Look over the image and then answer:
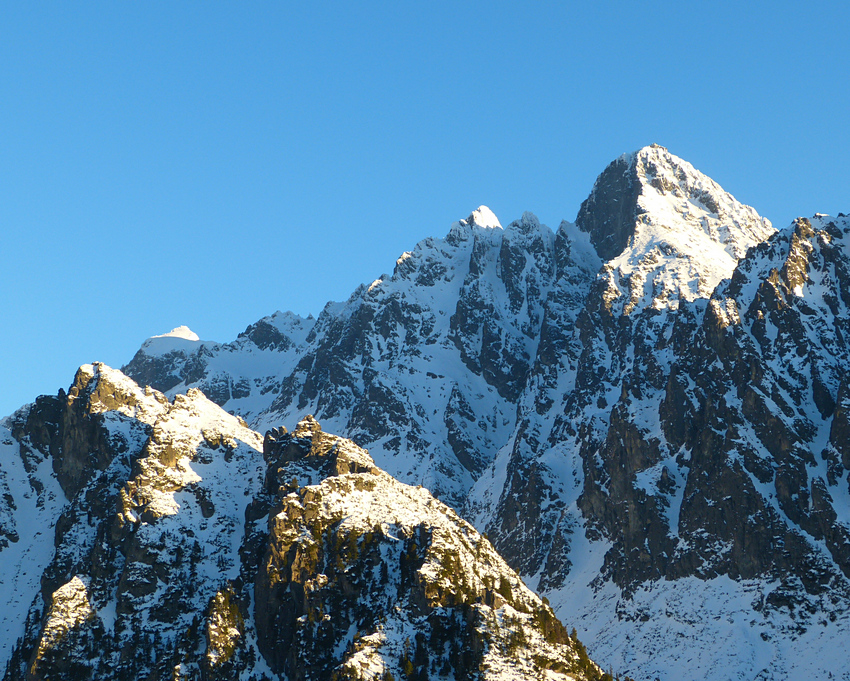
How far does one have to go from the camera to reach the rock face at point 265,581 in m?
147

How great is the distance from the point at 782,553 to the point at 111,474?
11092 centimetres

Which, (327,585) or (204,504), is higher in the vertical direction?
(204,504)

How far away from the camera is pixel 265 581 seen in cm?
16075

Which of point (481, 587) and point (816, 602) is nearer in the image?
point (481, 587)

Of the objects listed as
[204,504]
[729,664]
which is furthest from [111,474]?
[729,664]

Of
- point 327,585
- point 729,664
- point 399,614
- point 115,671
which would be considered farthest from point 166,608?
point 729,664

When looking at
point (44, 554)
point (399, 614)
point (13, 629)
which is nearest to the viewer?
point (399, 614)

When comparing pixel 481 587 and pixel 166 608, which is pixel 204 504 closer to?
pixel 166 608

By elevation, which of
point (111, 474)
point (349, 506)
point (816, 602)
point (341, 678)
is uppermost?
point (111, 474)

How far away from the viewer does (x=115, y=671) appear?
160 metres

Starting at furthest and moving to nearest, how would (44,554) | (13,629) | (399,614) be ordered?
(44,554), (13,629), (399,614)

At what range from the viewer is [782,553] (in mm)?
197125

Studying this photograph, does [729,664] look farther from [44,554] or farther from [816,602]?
[44,554]

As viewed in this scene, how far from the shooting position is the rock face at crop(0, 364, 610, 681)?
146625 mm
